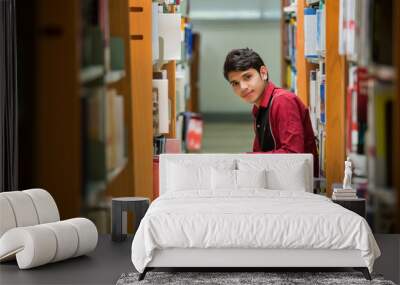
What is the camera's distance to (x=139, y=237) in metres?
4.45

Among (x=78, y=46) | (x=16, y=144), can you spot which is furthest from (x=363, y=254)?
(x=78, y=46)

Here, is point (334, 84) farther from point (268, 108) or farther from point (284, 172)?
point (284, 172)

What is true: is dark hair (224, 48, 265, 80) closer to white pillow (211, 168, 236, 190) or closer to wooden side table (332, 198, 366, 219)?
white pillow (211, 168, 236, 190)

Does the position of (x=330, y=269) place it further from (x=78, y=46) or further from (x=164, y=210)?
(x=78, y=46)

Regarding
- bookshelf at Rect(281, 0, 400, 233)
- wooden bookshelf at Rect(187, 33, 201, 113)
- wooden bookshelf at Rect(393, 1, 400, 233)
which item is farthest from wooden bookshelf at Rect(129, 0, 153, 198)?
wooden bookshelf at Rect(393, 1, 400, 233)

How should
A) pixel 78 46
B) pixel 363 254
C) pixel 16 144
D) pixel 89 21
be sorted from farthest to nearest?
pixel 78 46, pixel 89 21, pixel 16 144, pixel 363 254

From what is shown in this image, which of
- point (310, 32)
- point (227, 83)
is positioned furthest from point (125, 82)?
point (310, 32)

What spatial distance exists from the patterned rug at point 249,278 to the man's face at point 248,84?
6.06ft

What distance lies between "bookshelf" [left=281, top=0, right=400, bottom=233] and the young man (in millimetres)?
145

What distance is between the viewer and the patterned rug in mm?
4371

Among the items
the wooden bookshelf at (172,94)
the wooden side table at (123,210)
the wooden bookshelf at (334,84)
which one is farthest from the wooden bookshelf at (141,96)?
the wooden bookshelf at (334,84)

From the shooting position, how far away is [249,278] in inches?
176

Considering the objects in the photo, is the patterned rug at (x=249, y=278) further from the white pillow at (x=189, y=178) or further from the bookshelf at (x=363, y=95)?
the bookshelf at (x=363, y=95)

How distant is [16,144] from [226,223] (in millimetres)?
2228
